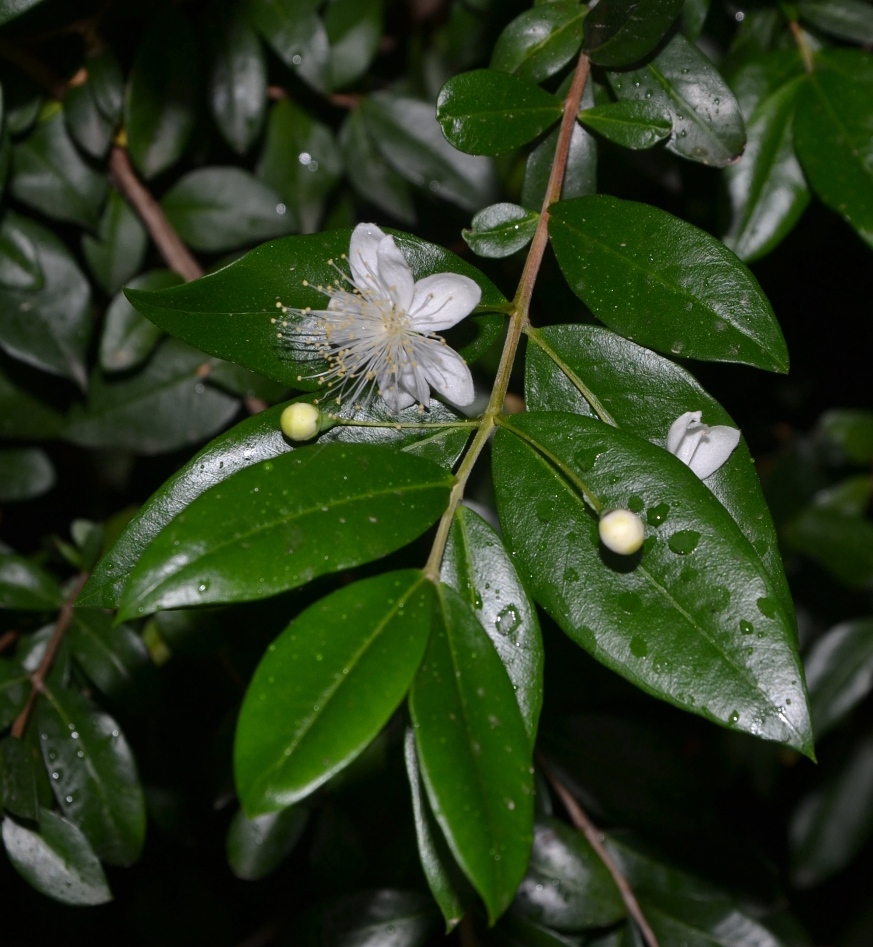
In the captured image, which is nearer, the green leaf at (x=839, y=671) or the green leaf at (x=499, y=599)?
the green leaf at (x=499, y=599)

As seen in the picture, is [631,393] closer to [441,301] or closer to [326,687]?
[441,301]

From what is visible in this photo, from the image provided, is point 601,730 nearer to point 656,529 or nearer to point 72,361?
point 656,529

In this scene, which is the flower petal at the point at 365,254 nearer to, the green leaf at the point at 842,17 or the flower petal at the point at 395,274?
the flower petal at the point at 395,274

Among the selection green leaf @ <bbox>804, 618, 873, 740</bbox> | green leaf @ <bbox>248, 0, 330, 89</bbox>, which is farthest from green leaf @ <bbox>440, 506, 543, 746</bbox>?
green leaf @ <bbox>804, 618, 873, 740</bbox>

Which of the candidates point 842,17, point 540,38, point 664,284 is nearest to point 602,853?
point 664,284

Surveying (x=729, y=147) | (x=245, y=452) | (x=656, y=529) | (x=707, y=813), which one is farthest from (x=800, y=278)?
(x=245, y=452)

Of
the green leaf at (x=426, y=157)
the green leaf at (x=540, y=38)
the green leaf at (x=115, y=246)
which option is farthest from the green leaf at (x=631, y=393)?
the green leaf at (x=115, y=246)

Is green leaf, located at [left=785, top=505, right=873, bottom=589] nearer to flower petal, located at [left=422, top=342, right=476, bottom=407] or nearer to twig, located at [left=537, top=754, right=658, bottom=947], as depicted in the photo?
twig, located at [left=537, top=754, right=658, bottom=947]
